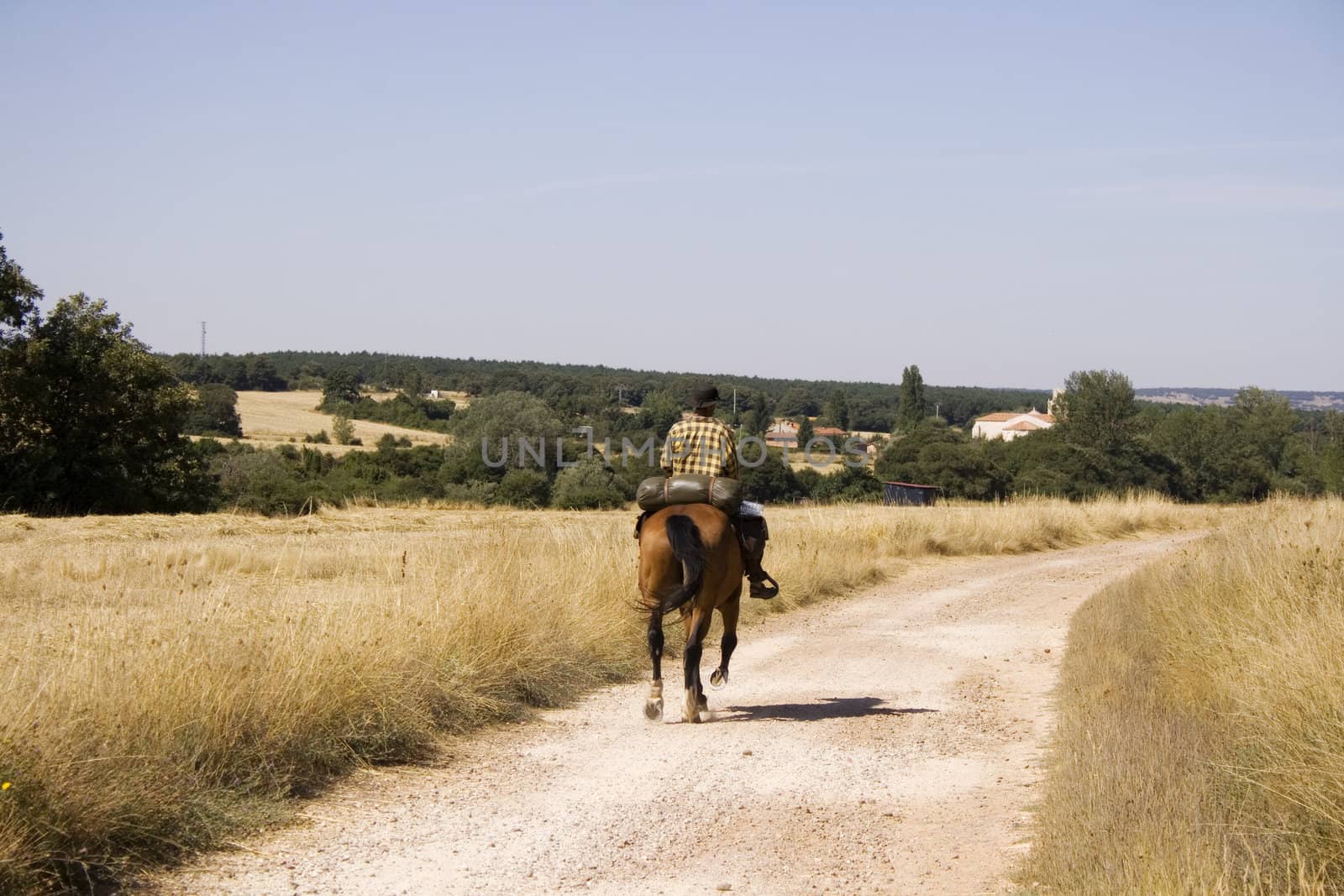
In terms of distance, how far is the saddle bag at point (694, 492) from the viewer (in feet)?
30.9

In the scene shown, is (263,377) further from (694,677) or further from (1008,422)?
(694,677)

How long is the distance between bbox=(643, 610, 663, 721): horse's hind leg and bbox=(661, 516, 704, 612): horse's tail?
0.29 meters

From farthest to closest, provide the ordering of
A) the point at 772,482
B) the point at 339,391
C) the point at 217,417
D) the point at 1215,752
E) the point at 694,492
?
1. the point at 339,391
2. the point at 217,417
3. the point at 772,482
4. the point at 694,492
5. the point at 1215,752

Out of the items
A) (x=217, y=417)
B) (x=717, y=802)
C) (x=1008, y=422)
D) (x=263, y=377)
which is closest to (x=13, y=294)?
(x=717, y=802)

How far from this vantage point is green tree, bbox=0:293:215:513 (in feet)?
113

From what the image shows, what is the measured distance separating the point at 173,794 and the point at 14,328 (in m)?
33.9

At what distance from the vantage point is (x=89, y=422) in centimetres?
3612

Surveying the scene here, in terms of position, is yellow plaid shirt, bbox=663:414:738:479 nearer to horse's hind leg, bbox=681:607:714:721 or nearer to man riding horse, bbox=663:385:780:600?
man riding horse, bbox=663:385:780:600

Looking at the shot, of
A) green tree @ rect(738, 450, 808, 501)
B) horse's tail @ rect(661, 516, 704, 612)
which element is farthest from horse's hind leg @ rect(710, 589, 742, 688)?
green tree @ rect(738, 450, 808, 501)

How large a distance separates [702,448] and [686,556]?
104cm

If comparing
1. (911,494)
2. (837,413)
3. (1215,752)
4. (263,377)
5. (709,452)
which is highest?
(263,377)

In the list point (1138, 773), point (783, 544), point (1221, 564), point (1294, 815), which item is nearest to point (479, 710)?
point (1138, 773)

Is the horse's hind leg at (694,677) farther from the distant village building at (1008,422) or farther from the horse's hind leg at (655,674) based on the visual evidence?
the distant village building at (1008,422)

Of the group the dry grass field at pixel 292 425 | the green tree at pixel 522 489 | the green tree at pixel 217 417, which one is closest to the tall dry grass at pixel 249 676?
the green tree at pixel 522 489
